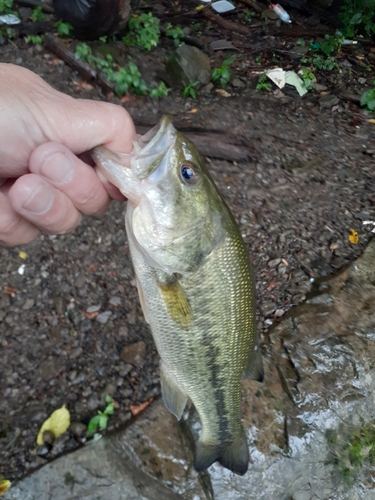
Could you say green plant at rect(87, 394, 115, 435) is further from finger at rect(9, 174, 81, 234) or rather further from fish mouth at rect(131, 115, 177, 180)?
fish mouth at rect(131, 115, 177, 180)

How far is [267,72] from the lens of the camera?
610 cm

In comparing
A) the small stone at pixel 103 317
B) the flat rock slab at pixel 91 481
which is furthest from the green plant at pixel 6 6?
the flat rock slab at pixel 91 481

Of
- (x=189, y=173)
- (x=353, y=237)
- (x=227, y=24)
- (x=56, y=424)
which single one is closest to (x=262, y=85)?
(x=227, y=24)

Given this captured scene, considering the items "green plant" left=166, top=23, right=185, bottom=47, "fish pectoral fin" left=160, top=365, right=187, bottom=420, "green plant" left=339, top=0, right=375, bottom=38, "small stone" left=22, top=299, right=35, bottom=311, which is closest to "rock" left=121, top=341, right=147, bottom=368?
"small stone" left=22, top=299, right=35, bottom=311

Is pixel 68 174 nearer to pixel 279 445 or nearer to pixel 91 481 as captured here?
pixel 91 481

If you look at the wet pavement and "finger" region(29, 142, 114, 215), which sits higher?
"finger" region(29, 142, 114, 215)

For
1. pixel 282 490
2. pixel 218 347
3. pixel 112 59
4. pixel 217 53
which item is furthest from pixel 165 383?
pixel 217 53

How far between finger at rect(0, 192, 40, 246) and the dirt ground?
1.35 m

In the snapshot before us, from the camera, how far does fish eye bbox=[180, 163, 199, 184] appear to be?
1863mm

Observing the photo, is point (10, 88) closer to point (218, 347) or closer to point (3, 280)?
point (218, 347)

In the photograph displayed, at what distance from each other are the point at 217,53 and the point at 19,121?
550 cm

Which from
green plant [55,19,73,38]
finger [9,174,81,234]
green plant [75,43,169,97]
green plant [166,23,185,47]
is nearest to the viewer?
finger [9,174,81,234]

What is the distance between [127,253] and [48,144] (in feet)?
6.80

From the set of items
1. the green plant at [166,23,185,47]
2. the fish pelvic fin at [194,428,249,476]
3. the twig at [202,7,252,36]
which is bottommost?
the fish pelvic fin at [194,428,249,476]
